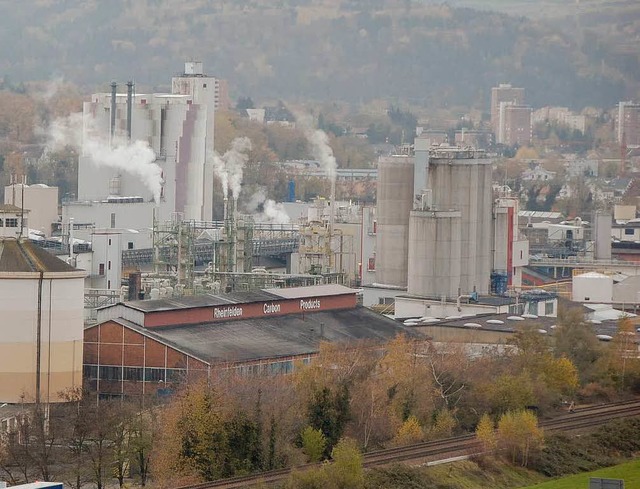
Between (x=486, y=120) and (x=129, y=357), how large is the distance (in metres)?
140

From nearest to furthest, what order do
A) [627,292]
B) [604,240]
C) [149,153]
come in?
[627,292] < [604,240] < [149,153]

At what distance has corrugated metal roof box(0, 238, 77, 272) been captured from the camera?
44.1m

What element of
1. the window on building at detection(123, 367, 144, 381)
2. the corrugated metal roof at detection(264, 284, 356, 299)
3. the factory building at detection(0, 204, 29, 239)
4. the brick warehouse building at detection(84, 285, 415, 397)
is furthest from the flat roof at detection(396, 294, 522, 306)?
the factory building at detection(0, 204, 29, 239)

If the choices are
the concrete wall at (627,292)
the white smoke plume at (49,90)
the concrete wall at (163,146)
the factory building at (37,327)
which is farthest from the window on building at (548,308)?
the white smoke plume at (49,90)

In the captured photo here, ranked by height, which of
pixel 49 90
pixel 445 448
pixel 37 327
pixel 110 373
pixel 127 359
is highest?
pixel 49 90

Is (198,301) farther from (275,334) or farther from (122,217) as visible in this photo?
(122,217)

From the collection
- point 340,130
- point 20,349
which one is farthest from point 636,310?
point 340,130

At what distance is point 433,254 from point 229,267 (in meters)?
6.65

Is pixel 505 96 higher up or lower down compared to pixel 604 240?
higher up

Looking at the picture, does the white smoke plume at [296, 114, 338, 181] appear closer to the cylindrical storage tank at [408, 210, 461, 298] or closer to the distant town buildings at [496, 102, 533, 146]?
the distant town buildings at [496, 102, 533, 146]

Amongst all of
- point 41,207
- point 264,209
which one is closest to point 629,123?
point 264,209

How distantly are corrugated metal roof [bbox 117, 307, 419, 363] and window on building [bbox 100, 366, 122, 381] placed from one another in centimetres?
102

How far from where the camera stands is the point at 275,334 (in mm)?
49844

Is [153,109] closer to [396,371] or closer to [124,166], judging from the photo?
[124,166]
